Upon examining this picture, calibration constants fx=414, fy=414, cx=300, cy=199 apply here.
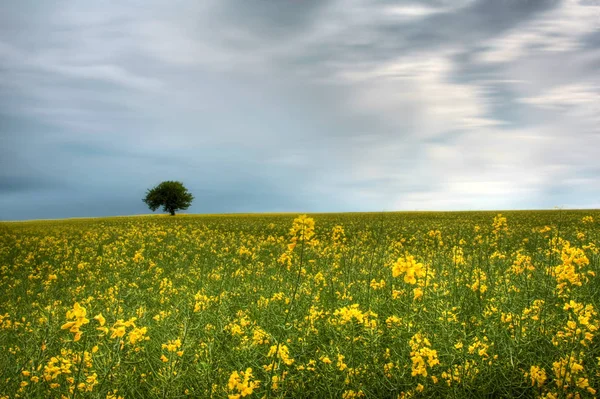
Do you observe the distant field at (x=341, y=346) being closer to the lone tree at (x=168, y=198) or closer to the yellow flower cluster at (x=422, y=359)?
the yellow flower cluster at (x=422, y=359)

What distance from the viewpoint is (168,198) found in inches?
3081

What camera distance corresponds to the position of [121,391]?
4477mm

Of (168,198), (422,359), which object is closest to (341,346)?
(422,359)

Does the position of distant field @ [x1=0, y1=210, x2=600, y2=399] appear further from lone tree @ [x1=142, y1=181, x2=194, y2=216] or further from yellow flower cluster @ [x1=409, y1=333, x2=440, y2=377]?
lone tree @ [x1=142, y1=181, x2=194, y2=216]

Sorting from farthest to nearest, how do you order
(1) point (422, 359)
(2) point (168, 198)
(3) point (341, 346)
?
(2) point (168, 198) → (3) point (341, 346) → (1) point (422, 359)

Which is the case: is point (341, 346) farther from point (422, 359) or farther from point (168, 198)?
point (168, 198)

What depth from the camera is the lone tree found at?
78438 mm

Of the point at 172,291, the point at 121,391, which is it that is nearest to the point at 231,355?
the point at 121,391

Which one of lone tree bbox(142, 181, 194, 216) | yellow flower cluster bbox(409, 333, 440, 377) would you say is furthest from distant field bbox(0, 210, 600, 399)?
lone tree bbox(142, 181, 194, 216)

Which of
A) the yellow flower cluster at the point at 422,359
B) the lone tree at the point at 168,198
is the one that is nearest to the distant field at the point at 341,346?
the yellow flower cluster at the point at 422,359

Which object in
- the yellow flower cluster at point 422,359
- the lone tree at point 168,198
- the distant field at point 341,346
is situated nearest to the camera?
the yellow flower cluster at point 422,359

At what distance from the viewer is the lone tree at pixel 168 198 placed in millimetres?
78438

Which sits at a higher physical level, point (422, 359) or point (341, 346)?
point (422, 359)

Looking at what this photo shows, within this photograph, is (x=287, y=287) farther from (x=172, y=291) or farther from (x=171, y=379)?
(x=171, y=379)
